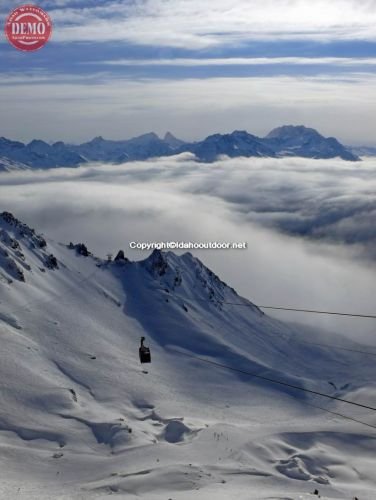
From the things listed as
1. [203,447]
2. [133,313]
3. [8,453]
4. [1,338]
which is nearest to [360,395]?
[133,313]

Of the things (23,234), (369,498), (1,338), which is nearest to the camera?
(369,498)

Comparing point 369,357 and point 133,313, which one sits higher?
point 133,313

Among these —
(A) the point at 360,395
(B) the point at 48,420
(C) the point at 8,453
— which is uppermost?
(C) the point at 8,453

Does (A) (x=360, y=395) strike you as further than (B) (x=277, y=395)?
Yes

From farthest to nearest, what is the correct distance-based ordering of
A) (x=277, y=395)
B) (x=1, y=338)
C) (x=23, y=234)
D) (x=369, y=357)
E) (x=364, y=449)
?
(x=369, y=357) → (x=23, y=234) → (x=277, y=395) → (x=1, y=338) → (x=364, y=449)

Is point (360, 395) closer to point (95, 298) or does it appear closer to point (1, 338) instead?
point (95, 298)

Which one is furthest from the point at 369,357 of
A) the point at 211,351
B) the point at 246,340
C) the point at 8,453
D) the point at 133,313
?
the point at 8,453
